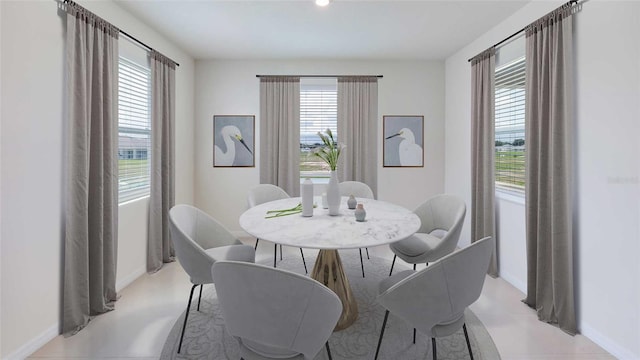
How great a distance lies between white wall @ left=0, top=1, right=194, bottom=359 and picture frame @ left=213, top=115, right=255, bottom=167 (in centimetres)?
225

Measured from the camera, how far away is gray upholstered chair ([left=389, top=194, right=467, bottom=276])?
2373 millimetres

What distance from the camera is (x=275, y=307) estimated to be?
3.94 feet

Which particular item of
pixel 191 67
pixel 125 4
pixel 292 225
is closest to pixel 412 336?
pixel 292 225

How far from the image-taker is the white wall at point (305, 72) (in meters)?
4.49

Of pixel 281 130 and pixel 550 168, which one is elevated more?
pixel 281 130

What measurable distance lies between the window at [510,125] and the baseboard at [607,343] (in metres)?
1.25

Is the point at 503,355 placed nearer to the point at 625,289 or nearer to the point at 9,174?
the point at 625,289

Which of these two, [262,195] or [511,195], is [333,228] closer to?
[262,195]

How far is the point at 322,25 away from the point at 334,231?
2317 mm

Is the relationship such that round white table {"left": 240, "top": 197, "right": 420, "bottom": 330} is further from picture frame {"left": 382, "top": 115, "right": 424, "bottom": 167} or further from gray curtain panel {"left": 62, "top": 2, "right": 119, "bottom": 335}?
picture frame {"left": 382, "top": 115, "right": 424, "bottom": 167}

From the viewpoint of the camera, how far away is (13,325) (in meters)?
1.85

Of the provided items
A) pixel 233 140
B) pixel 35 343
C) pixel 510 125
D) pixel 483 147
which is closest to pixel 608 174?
pixel 510 125

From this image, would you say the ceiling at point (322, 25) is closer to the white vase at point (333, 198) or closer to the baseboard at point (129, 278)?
the white vase at point (333, 198)

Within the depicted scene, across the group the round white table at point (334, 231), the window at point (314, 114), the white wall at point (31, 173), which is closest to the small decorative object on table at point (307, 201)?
the round white table at point (334, 231)
